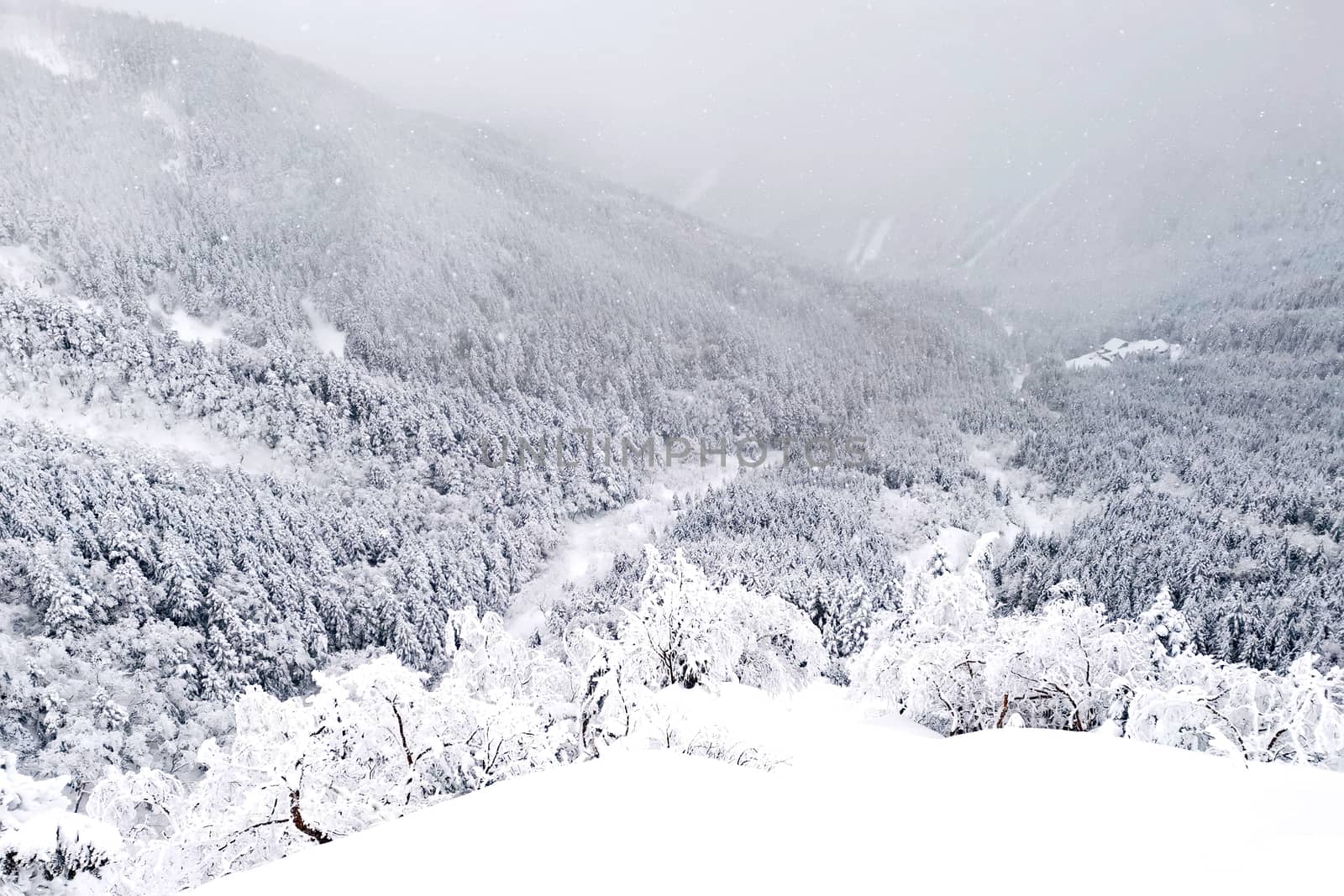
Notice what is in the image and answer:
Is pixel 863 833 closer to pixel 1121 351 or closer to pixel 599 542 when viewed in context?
pixel 599 542

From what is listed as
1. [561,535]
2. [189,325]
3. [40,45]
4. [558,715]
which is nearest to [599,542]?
[561,535]

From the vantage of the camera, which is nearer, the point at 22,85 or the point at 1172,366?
the point at 22,85

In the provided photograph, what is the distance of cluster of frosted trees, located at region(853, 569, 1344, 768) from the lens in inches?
618

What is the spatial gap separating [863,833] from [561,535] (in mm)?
82190

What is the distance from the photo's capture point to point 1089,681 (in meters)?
20.2

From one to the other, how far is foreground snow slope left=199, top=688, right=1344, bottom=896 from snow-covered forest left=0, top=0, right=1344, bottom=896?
9 cm

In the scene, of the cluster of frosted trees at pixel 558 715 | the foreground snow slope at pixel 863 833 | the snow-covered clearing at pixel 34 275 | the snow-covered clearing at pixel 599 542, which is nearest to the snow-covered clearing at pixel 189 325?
the snow-covered clearing at pixel 34 275

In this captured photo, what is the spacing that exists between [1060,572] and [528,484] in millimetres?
74823

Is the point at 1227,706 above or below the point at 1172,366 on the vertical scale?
below

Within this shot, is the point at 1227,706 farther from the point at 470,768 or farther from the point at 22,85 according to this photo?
the point at 22,85

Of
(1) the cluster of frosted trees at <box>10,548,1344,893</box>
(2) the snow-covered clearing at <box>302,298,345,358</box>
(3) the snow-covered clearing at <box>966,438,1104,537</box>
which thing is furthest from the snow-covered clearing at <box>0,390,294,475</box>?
(3) the snow-covered clearing at <box>966,438,1104,537</box>

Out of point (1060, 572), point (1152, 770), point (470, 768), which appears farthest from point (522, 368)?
point (1152, 770)

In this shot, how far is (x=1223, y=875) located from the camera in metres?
5.37

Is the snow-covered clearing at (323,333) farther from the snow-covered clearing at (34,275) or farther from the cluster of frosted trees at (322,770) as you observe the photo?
the cluster of frosted trees at (322,770)
